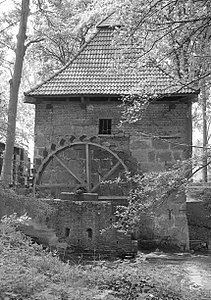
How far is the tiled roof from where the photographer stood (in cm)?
1397

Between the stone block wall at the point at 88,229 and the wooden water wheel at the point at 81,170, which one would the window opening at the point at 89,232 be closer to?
the stone block wall at the point at 88,229

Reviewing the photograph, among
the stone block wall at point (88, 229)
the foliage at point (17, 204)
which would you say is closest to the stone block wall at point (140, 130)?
the stone block wall at point (88, 229)

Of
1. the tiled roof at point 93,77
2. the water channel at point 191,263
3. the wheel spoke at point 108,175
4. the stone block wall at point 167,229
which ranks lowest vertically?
the water channel at point 191,263

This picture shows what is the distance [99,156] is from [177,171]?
7868mm

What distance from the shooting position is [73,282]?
550cm

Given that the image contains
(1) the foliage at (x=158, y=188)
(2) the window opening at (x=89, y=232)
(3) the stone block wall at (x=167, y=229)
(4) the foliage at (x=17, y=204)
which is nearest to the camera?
(1) the foliage at (x=158, y=188)

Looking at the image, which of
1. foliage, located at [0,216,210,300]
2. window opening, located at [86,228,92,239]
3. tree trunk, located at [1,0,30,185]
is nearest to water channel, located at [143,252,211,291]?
window opening, located at [86,228,92,239]

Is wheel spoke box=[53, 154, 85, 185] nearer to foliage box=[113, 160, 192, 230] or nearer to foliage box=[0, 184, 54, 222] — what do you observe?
foliage box=[0, 184, 54, 222]

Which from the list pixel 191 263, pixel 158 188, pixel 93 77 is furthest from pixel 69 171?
pixel 158 188

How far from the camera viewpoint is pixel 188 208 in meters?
16.1

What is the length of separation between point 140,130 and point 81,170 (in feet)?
6.58

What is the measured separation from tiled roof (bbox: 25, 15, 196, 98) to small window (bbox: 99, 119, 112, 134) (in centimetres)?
88

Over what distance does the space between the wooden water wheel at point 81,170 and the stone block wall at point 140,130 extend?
268mm

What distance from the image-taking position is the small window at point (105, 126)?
47.0 feet
